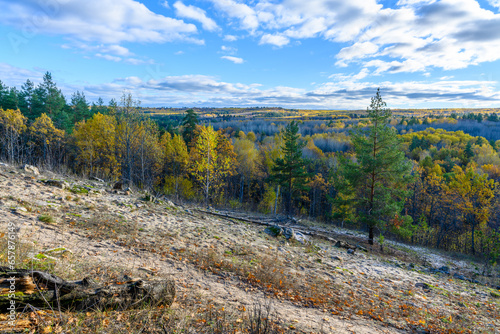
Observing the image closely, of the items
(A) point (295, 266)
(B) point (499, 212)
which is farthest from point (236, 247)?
(B) point (499, 212)

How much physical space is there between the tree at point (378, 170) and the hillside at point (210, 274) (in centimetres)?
505

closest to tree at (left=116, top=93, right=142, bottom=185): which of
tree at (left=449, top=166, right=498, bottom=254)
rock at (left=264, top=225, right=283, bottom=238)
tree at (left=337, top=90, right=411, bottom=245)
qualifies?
rock at (left=264, top=225, right=283, bottom=238)

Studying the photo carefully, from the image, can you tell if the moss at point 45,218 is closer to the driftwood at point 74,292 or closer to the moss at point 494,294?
the driftwood at point 74,292

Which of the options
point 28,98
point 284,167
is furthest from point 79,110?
point 284,167

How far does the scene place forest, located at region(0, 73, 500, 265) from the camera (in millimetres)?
16859

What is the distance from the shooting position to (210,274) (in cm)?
696

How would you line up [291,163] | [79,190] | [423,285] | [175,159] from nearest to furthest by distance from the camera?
[423,285], [79,190], [291,163], [175,159]

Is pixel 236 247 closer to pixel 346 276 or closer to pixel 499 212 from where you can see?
pixel 346 276

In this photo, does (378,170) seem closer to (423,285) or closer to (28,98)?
(423,285)

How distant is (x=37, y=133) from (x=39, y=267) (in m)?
43.0

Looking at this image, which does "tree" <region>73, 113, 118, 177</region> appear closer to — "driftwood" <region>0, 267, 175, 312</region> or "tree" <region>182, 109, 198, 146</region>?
"tree" <region>182, 109, 198, 146</region>

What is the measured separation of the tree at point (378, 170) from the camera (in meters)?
16.1

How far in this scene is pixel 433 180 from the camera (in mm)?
35406

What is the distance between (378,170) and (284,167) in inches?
393
